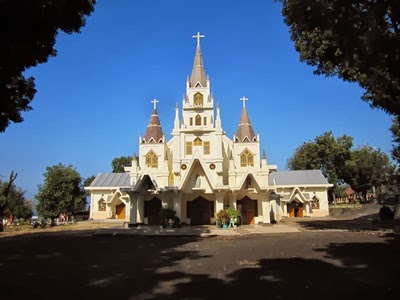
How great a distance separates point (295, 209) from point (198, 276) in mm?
36938

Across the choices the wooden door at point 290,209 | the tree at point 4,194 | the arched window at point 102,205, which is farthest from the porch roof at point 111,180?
the wooden door at point 290,209

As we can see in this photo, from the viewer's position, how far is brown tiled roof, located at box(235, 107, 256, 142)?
32750 millimetres

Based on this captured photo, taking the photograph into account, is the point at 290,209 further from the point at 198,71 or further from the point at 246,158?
the point at 198,71

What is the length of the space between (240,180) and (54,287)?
2329 centimetres

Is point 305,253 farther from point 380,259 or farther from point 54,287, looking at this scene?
point 54,287

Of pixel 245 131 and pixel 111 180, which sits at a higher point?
pixel 245 131

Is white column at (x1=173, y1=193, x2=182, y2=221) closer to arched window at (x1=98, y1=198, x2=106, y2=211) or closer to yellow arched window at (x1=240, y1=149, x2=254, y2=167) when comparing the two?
yellow arched window at (x1=240, y1=149, x2=254, y2=167)

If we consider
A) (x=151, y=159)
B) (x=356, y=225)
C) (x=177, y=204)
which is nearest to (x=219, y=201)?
(x=177, y=204)

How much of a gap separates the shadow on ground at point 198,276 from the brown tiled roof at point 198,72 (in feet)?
70.9

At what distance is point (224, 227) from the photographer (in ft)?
89.9

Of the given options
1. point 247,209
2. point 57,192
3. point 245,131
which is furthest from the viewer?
point 57,192

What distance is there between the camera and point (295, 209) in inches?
1735

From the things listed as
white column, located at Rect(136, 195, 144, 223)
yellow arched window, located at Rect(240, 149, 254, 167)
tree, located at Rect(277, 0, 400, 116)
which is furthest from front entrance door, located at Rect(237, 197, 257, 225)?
tree, located at Rect(277, 0, 400, 116)

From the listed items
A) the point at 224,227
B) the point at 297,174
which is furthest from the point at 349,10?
the point at 297,174
